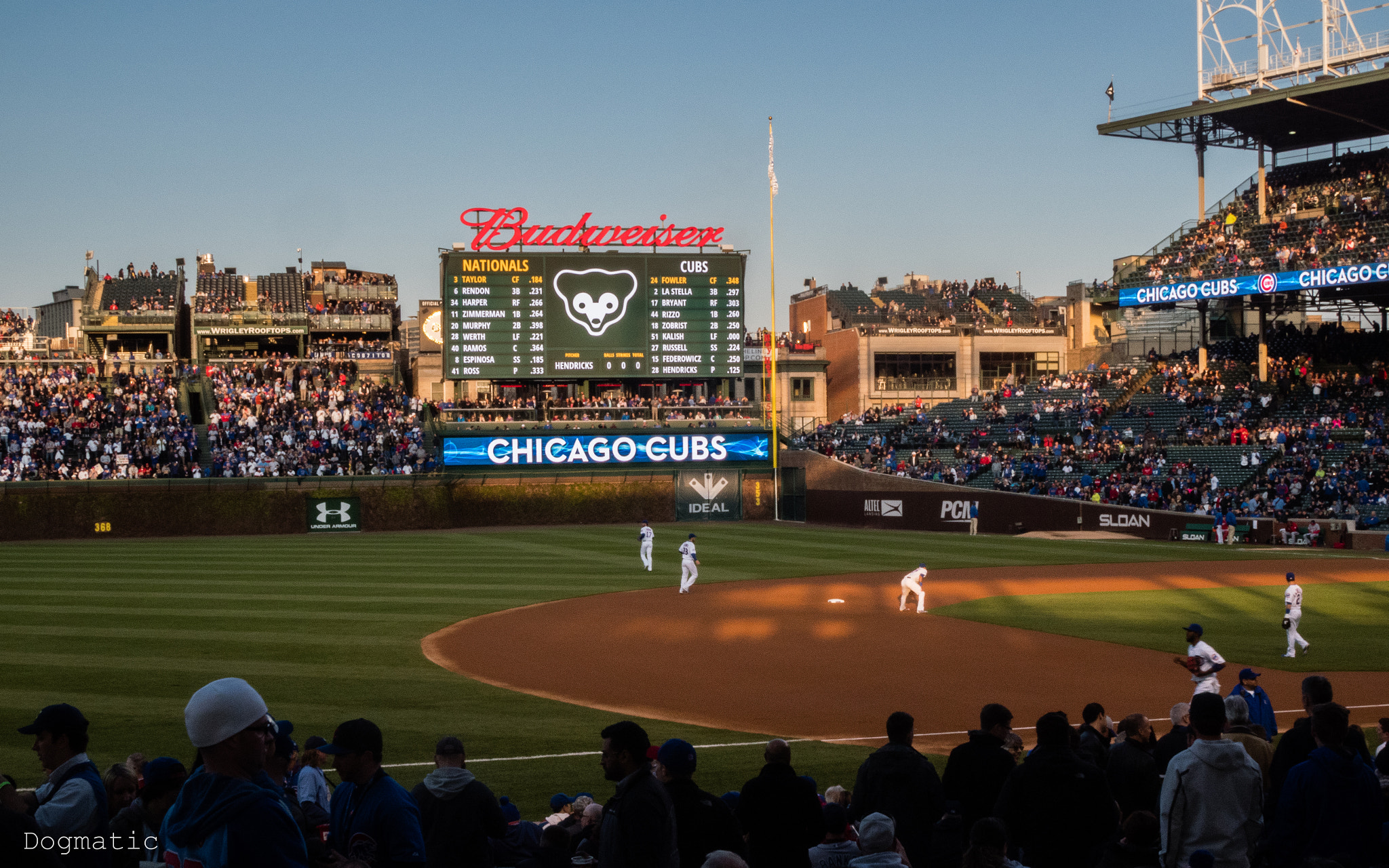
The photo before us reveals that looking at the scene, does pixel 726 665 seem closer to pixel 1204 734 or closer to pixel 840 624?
pixel 840 624

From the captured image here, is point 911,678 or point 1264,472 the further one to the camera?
point 1264,472

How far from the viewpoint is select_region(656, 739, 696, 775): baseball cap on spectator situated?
5.88 metres

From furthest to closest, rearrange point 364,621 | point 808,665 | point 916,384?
1. point 916,384
2. point 364,621
3. point 808,665

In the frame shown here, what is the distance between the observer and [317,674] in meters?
16.6

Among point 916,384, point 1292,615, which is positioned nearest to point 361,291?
point 916,384

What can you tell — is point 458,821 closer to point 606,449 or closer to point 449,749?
point 449,749

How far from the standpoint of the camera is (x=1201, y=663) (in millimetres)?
11086

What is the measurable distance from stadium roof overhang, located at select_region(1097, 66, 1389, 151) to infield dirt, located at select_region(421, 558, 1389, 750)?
30730 mm

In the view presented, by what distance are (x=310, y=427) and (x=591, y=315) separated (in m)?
13.6

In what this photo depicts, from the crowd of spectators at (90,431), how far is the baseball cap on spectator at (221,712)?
4591cm

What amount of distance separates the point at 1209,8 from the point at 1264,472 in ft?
76.9

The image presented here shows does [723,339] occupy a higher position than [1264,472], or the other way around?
[723,339]

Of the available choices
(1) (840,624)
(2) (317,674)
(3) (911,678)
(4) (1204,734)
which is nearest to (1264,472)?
(1) (840,624)

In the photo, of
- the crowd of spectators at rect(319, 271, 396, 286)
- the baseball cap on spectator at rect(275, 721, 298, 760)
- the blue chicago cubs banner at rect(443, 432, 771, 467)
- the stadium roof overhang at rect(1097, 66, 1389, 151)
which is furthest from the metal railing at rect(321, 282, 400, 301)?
the baseball cap on spectator at rect(275, 721, 298, 760)
